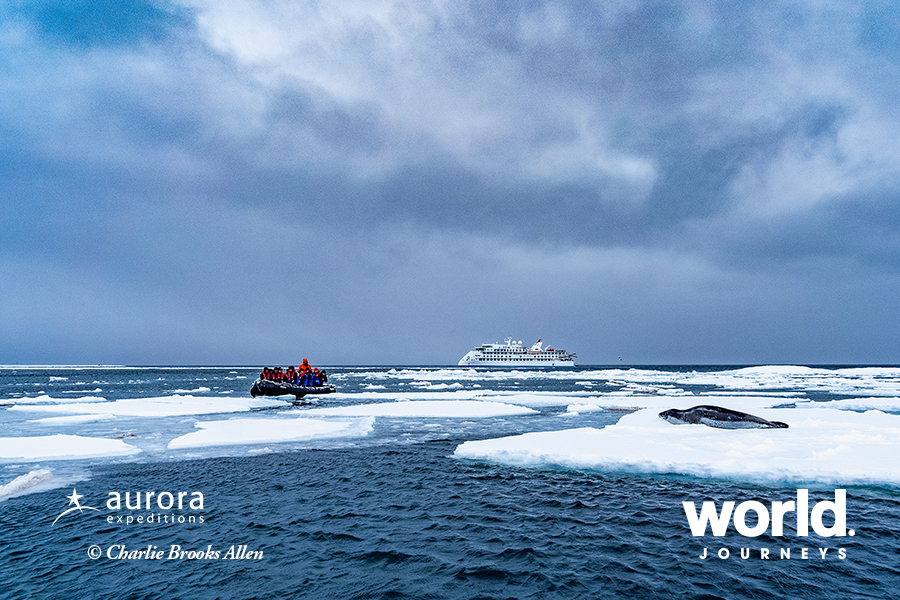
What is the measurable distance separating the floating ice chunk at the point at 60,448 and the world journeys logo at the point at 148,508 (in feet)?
14.1

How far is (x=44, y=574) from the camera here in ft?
21.8

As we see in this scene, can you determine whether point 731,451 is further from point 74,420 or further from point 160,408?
point 160,408

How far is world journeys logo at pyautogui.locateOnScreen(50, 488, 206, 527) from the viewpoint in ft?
29.0

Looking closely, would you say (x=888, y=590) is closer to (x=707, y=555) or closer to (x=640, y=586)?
(x=707, y=555)

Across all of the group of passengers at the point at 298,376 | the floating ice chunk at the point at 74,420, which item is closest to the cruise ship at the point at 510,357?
the group of passengers at the point at 298,376

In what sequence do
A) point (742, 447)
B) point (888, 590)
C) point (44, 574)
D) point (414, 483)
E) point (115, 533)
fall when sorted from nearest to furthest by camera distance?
point (888, 590), point (44, 574), point (115, 533), point (414, 483), point (742, 447)

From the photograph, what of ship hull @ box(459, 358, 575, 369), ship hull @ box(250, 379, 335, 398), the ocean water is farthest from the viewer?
ship hull @ box(459, 358, 575, 369)

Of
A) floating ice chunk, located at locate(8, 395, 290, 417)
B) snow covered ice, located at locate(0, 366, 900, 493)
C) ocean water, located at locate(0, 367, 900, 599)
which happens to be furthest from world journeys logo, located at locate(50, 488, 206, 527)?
floating ice chunk, located at locate(8, 395, 290, 417)

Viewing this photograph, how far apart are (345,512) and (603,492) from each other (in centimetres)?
556

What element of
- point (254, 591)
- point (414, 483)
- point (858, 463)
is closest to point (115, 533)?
point (254, 591)

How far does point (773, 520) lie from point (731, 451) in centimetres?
390

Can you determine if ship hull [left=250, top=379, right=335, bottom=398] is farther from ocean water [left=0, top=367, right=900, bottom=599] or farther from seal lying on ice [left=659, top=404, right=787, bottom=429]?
seal lying on ice [left=659, top=404, right=787, bottom=429]

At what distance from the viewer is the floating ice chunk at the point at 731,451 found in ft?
33.0

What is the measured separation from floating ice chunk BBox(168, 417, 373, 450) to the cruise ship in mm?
153245
